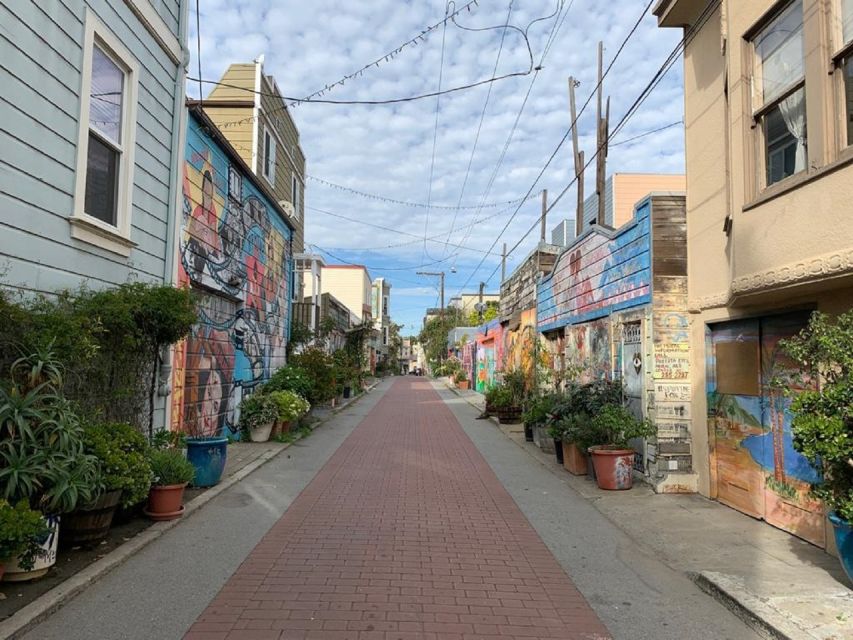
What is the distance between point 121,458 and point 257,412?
24.4ft

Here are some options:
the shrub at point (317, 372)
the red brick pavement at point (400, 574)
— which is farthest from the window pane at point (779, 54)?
the shrub at point (317, 372)

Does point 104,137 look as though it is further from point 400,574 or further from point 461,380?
point 461,380

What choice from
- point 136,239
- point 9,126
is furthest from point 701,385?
point 9,126

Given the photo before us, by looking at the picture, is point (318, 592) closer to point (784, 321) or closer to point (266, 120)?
point (784, 321)

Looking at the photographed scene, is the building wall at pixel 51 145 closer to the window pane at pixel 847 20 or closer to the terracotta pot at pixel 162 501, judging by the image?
the terracotta pot at pixel 162 501

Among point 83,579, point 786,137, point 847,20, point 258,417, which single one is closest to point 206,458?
point 83,579

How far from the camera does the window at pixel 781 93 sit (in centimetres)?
613

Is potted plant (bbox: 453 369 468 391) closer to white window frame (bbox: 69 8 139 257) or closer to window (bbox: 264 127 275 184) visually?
Result: window (bbox: 264 127 275 184)

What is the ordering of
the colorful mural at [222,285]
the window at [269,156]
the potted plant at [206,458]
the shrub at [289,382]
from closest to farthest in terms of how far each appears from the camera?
the potted plant at [206,458] < the colorful mural at [222,285] < the shrub at [289,382] < the window at [269,156]

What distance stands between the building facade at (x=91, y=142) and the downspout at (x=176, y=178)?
0.02m

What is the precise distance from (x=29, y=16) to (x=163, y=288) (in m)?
2.81

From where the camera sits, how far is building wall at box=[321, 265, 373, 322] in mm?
58500

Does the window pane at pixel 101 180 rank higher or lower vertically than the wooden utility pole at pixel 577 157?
lower

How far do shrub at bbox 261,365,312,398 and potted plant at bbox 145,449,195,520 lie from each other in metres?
7.55
